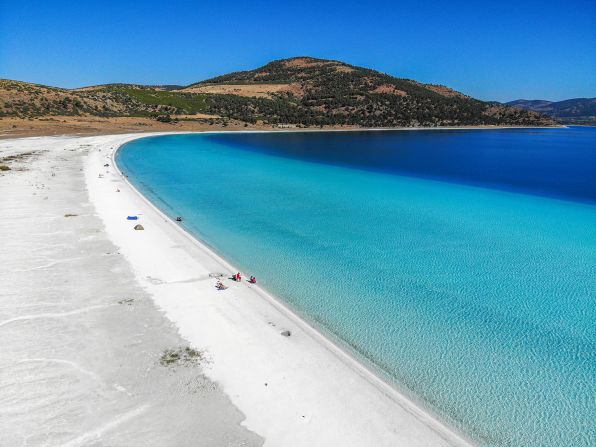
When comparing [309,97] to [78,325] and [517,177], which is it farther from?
[78,325]

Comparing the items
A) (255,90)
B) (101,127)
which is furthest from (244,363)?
(255,90)

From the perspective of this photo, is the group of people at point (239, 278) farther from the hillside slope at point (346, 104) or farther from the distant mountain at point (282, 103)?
the hillside slope at point (346, 104)

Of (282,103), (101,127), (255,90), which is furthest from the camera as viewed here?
(255,90)

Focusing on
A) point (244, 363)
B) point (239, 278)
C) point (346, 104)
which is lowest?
point (244, 363)

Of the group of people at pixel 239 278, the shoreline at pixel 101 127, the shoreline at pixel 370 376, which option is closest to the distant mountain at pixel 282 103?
the shoreline at pixel 101 127

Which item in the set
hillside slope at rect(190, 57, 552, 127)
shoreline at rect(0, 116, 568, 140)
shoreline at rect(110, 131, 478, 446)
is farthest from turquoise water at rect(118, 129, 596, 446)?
hillside slope at rect(190, 57, 552, 127)

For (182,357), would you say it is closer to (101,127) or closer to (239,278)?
(239,278)

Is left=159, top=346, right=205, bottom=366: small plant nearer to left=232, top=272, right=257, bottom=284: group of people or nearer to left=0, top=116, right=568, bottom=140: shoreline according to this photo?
left=232, top=272, right=257, bottom=284: group of people
